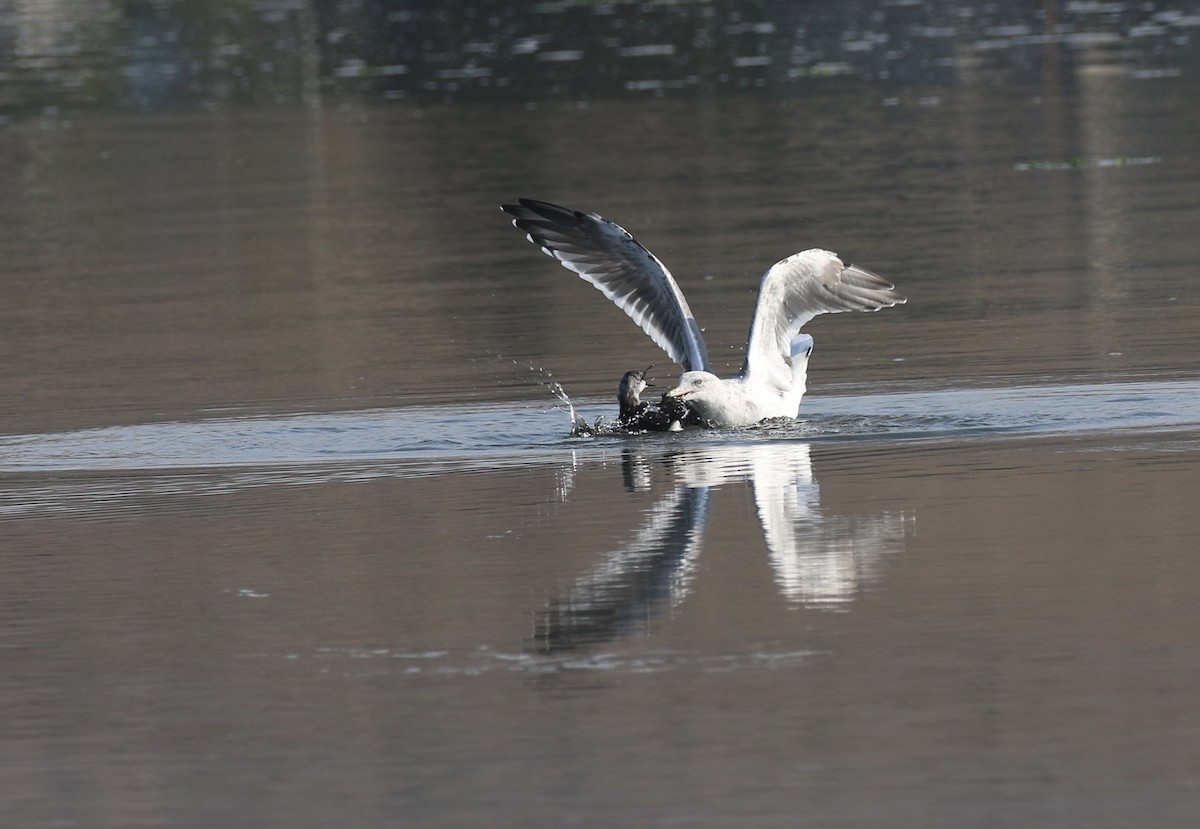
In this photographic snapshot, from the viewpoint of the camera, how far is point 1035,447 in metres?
12.0

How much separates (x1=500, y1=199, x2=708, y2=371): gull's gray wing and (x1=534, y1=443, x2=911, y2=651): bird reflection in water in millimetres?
2730

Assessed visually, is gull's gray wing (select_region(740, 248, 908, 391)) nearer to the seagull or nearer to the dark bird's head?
the seagull

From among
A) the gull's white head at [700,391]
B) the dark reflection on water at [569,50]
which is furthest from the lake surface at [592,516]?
the dark reflection on water at [569,50]

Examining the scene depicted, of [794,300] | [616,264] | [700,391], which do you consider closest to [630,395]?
[700,391]

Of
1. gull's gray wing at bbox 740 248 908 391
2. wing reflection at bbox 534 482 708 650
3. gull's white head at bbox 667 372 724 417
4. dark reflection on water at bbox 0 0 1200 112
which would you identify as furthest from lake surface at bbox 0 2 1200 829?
dark reflection on water at bbox 0 0 1200 112

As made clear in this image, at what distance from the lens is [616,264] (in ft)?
49.1

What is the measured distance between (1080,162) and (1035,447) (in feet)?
47.6

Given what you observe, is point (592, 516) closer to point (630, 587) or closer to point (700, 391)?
point (630, 587)

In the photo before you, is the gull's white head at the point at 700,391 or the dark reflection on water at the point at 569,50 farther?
the dark reflection on water at the point at 569,50

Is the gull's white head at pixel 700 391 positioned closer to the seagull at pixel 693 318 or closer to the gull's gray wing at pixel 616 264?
the seagull at pixel 693 318

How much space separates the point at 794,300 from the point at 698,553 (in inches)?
189

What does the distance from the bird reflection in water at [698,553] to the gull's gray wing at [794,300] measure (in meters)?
1.57

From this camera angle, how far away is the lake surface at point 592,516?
23.1 ft

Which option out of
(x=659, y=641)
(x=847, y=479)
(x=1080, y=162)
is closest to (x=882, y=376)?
(x=847, y=479)
